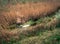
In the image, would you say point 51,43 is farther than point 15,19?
No

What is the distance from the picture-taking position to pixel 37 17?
33.0 feet

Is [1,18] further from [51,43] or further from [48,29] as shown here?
[51,43]

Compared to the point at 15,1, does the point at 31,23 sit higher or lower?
lower

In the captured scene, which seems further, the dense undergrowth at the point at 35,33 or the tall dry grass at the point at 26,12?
the tall dry grass at the point at 26,12

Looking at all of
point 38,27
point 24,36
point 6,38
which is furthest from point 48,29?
point 6,38

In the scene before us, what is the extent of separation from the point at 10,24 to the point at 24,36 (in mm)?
1223

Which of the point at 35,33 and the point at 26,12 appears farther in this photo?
the point at 26,12

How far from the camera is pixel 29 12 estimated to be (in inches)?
404

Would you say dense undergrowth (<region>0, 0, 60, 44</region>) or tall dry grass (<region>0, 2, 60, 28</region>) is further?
tall dry grass (<region>0, 2, 60, 28</region>)

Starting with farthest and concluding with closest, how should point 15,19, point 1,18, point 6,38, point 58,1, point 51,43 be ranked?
→ point 58,1 < point 15,19 < point 1,18 < point 6,38 < point 51,43

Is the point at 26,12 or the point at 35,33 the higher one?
the point at 26,12

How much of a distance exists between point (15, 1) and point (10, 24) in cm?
117

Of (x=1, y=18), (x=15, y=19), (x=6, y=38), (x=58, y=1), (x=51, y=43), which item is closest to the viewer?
(x=51, y=43)

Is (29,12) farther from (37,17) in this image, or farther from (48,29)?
(48,29)
